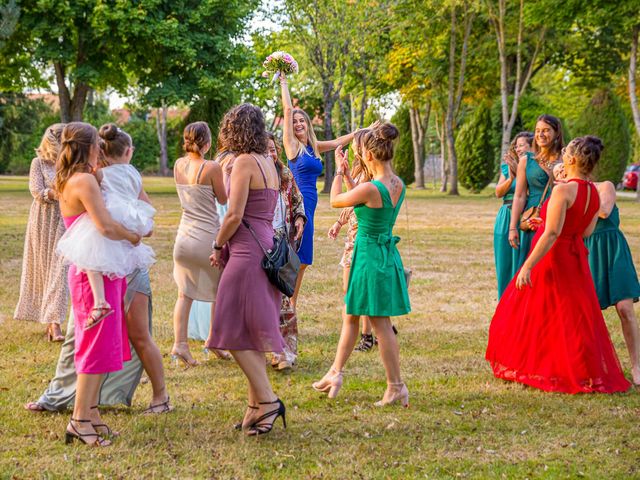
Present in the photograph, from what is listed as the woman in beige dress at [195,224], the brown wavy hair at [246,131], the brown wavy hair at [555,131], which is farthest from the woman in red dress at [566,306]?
the woman in beige dress at [195,224]

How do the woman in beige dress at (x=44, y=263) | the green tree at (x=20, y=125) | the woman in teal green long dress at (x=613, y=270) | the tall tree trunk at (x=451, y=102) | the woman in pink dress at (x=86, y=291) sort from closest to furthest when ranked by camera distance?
the woman in pink dress at (x=86, y=291) < the woman in teal green long dress at (x=613, y=270) < the woman in beige dress at (x=44, y=263) < the tall tree trunk at (x=451, y=102) < the green tree at (x=20, y=125)

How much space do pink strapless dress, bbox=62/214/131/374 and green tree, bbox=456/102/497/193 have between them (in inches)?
1449

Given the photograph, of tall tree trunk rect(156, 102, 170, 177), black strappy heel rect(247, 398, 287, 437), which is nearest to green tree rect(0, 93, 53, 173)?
tall tree trunk rect(156, 102, 170, 177)

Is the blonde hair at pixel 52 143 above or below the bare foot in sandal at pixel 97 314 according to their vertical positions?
above

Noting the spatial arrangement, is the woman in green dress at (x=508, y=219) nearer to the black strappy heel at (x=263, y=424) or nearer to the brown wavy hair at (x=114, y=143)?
the black strappy heel at (x=263, y=424)

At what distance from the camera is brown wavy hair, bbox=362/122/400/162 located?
5.73 metres

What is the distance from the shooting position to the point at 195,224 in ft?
22.6

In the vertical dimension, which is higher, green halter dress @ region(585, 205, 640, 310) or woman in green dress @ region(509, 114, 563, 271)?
woman in green dress @ region(509, 114, 563, 271)

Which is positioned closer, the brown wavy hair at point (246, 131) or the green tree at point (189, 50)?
the brown wavy hair at point (246, 131)

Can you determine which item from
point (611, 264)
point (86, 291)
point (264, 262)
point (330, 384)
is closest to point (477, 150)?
point (611, 264)

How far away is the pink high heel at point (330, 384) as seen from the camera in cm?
611

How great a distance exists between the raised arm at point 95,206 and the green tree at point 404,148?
150ft

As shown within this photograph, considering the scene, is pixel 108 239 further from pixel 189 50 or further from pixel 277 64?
pixel 189 50

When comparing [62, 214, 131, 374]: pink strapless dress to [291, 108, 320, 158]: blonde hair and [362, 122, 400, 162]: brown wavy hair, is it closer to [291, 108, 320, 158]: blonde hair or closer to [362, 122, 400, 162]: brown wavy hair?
[362, 122, 400, 162]: brown wavy hair
